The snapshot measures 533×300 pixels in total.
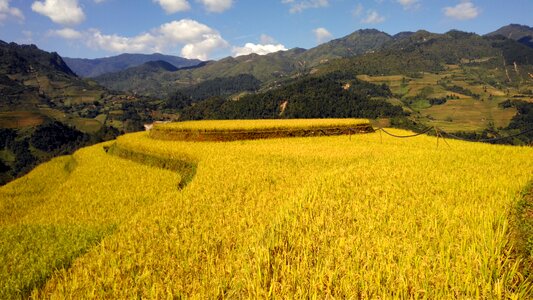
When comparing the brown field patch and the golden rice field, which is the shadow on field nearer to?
the golden rice field

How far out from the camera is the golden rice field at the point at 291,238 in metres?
3.84

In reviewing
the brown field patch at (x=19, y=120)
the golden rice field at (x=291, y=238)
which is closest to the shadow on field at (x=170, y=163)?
the golden rice field at (x=291, y=238)

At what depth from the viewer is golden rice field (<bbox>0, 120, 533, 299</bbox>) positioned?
3844mm

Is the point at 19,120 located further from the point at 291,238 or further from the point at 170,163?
the point at 291,238

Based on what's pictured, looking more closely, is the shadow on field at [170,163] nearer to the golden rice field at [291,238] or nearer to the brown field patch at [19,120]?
the golden rice field at [291,238]

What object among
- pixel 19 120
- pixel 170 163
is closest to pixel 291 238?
pixel 170 163

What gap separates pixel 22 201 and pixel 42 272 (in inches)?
481

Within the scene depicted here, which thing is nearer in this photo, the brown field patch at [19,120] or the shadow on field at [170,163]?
the shadow on field at [170,163]

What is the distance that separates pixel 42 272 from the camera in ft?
19.7

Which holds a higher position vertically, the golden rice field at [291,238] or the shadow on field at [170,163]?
the golden rice field at [291,238]

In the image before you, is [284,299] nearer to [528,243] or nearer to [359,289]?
[359,289]

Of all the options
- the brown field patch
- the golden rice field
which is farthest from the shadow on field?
the brown field patch

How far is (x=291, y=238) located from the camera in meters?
5.31

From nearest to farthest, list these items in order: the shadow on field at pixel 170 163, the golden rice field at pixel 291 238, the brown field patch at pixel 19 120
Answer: the golden rice field at pixel 291 238, the shadow on field at pixel 170 163, the brown field patch at pixel 19 120
